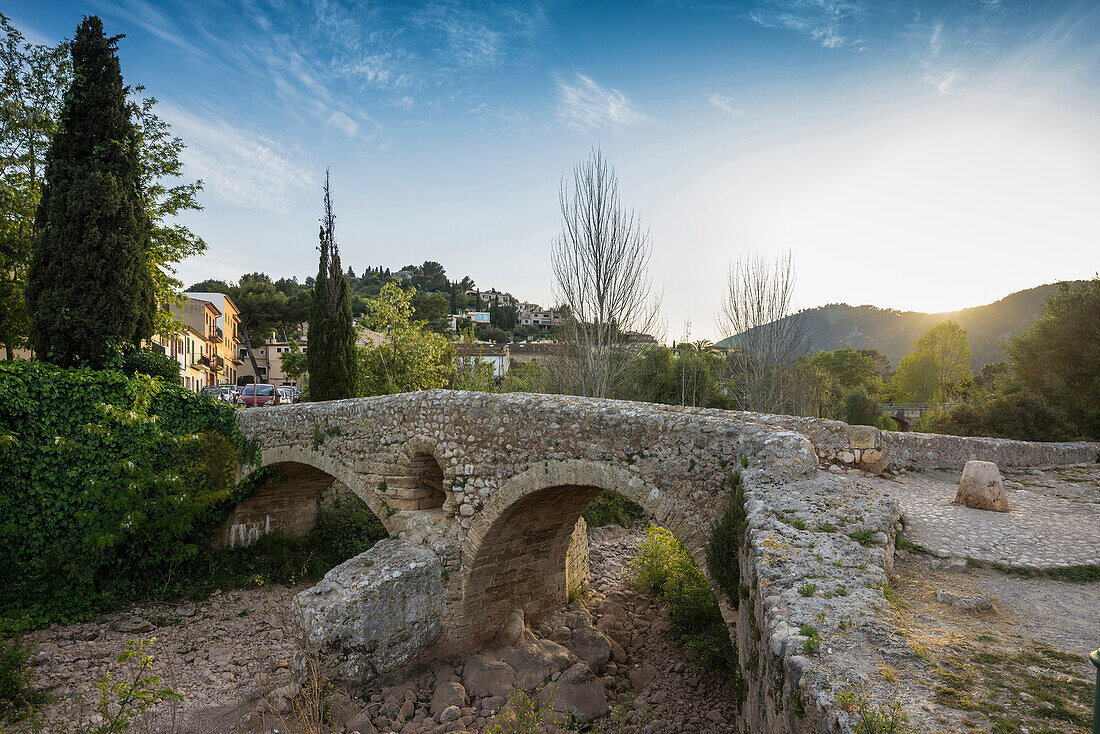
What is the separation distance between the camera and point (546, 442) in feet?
28.4

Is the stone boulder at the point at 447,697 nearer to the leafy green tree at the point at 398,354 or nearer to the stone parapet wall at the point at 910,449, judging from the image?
the stone parapet wall at the point at 910,449

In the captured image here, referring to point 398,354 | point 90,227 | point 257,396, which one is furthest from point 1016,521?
point 257,396

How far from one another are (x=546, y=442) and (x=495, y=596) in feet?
12.3

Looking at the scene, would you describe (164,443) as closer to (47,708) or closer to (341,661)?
(47,708)

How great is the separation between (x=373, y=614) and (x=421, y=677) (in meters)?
1.53

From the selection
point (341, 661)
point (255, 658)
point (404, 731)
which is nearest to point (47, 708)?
point (255, 658)

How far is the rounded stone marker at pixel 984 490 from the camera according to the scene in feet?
23.6

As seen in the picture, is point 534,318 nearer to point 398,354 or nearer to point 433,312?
point 433,312

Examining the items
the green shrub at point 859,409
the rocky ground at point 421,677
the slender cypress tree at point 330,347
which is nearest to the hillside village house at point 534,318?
the green shrub at point 859,409

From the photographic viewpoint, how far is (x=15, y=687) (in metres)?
8.23

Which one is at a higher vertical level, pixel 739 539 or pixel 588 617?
pixel 739 539

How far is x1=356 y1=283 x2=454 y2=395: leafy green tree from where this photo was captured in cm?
2120

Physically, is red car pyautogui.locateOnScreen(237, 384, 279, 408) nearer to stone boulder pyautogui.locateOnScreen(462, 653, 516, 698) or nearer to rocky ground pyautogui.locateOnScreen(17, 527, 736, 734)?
rocky ground pyautogui.locateOnScreen(17, 527, 736, 734)

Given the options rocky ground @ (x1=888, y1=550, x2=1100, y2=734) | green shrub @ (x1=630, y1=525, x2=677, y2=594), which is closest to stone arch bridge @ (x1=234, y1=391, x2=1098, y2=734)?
rocky ground @ (x1=888, y1=550, x2=1100, y2=734)
